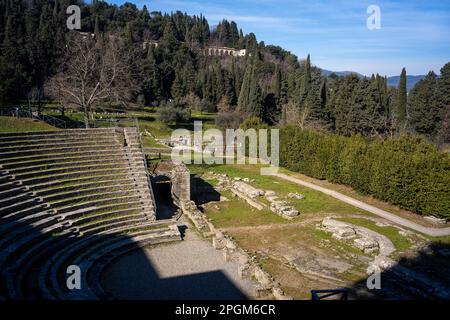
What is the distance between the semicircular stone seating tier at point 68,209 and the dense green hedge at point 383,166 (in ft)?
49.9

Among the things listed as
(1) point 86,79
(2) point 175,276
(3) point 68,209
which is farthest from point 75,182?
(1) point 86,79

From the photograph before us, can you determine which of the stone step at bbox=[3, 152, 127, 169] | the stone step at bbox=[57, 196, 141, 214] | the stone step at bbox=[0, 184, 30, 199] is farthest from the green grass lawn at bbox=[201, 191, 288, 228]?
the stone step at bbox=[0, 184, 30, 199]

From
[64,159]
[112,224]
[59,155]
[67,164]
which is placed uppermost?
[59,155]

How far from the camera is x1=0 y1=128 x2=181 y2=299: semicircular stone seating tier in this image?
549 inches

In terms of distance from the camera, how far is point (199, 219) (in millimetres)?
21625

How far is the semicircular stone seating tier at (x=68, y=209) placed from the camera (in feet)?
45.7

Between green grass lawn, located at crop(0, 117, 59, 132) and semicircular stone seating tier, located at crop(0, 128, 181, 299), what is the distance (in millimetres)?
1984

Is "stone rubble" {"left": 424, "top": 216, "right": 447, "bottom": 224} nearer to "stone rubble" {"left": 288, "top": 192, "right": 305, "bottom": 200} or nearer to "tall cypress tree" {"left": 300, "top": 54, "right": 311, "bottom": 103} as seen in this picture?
"stone rubble" {"left": 288, "top": 192, "right": 305, "bottom": 200}

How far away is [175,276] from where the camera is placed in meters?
15.5

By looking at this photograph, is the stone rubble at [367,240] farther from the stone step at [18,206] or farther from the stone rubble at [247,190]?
the stone step at [18,206]

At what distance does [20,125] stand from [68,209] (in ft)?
31.3

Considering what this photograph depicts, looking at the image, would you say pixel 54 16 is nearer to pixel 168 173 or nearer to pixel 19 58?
pixel 19 58

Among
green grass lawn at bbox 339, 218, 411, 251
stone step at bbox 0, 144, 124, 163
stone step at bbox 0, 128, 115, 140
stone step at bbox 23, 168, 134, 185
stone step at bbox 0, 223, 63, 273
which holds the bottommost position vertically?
green grass lawn at bbox 339, 218, 411, 251

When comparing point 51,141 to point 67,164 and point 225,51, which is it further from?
point 225,51
